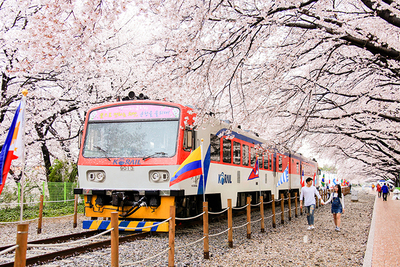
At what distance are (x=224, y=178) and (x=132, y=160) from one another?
337cm

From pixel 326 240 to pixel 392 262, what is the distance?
7.18 ft

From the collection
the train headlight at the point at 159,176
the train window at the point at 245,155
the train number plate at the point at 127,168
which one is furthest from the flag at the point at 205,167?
the train window at the point at 245,155

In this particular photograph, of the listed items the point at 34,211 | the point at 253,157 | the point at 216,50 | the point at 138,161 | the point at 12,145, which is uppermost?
the point at 216,50

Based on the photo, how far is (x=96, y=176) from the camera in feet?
27.4

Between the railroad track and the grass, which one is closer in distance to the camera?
the railroad track

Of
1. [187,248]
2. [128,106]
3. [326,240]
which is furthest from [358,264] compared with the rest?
[128,106]

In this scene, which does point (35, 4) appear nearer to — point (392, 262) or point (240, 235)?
point (240, 235)

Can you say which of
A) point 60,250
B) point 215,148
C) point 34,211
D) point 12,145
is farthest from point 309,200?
point 34,211

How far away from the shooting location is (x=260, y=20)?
251 inches

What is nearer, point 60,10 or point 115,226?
point 115,226

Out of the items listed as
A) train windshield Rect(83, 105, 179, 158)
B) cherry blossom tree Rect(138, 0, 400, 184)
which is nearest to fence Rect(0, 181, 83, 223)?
train windshield Rect(83, 105, 179, 158)

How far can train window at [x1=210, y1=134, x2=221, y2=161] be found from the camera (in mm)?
9648

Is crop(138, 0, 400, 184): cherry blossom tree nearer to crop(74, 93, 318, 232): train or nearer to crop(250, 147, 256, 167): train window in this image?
crop(74, 93, 318, 232): train

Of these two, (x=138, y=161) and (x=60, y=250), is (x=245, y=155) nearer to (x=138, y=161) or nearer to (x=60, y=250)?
(x=138, y=161)
